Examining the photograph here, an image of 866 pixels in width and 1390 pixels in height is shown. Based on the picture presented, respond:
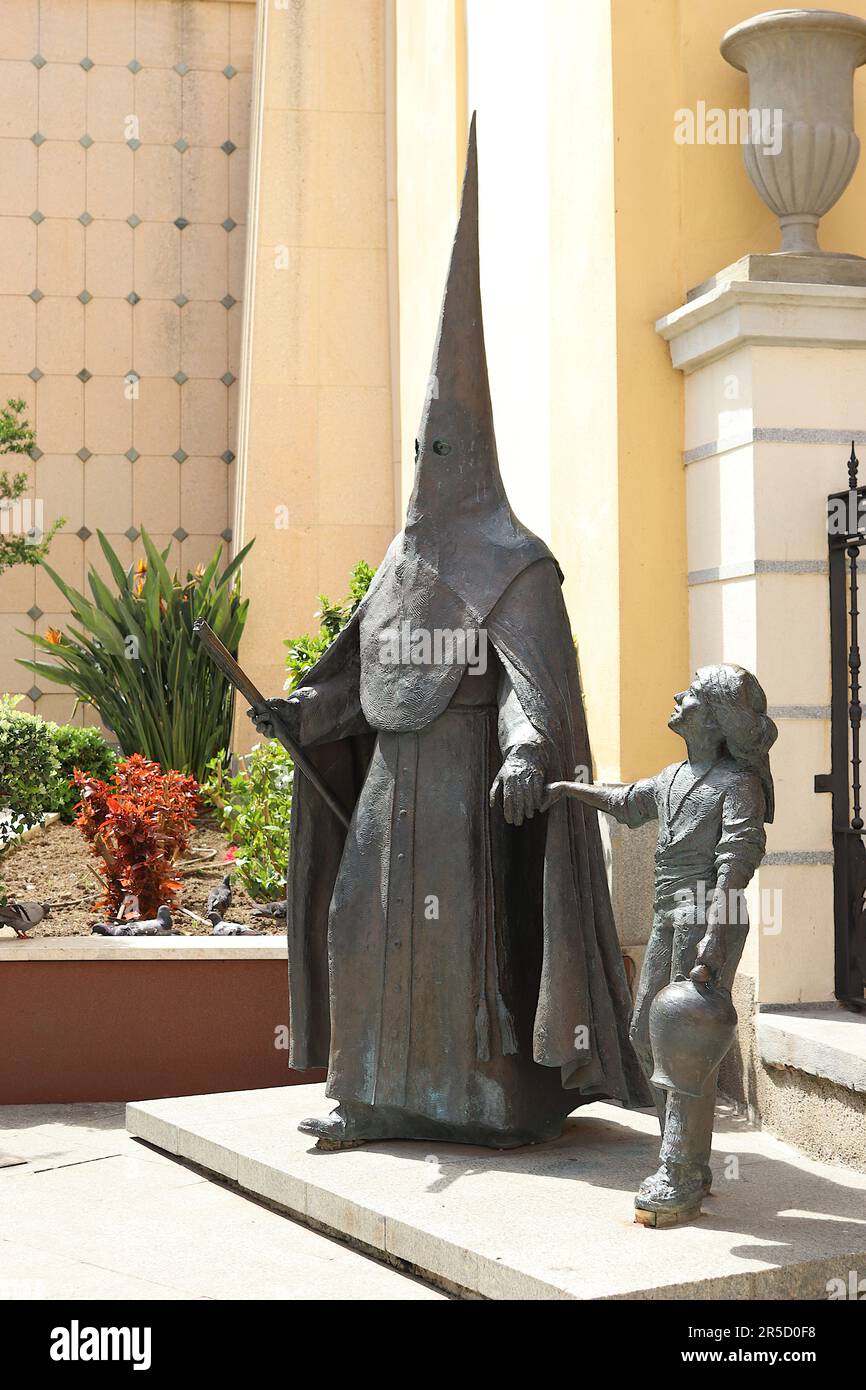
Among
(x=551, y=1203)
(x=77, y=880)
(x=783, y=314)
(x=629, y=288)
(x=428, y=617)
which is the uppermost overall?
(x=629, y=288)

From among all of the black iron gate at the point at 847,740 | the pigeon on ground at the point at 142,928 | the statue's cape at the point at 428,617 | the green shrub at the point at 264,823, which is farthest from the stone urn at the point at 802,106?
the pigeon on ground at the point at 142,928

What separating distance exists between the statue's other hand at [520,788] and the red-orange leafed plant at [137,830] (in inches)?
124

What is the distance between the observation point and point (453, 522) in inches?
199

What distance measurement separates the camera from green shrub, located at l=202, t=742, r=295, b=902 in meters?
7.65

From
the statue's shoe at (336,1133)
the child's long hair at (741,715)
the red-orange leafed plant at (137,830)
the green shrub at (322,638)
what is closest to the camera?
the child's long hair at (741,715)

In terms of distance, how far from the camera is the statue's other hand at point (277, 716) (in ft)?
16.7

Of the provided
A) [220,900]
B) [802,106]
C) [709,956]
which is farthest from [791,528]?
[220,900]

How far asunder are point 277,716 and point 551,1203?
176 cm

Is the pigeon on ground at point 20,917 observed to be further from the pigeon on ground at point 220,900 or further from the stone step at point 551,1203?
the stone step at point 551,1203

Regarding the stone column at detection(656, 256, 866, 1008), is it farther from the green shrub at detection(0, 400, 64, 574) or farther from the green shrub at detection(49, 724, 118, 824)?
the green shrub at detection(0, 400, 64, 574)

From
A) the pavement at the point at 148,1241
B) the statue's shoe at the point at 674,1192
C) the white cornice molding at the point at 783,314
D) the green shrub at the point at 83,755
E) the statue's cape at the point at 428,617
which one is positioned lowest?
the pavement at the point at 148,1241

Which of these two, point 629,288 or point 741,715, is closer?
point 741,715

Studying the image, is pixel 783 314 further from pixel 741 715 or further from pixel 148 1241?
pixel 148 1241

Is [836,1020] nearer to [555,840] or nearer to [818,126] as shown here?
[555,840]
